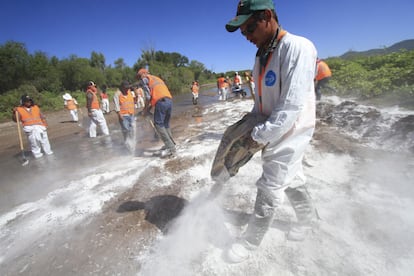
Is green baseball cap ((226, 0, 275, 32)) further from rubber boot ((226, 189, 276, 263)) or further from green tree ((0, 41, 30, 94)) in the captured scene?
green tree ((0, 41, 30, 94))

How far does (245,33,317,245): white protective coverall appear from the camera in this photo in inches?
48.8

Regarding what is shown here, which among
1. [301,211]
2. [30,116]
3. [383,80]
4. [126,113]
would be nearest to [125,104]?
[126,113]

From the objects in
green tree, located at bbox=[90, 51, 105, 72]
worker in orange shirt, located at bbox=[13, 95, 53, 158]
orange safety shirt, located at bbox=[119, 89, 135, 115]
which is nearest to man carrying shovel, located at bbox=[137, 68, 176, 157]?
orange safety shirt, located at bbox=[119, 89, 135, 115]

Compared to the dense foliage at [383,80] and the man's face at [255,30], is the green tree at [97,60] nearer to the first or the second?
the dense foliage at [383,80]

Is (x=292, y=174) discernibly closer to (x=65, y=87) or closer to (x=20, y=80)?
(x=20, y=80)

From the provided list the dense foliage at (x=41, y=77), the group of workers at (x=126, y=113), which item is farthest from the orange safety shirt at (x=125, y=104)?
the dense foliage at (x=41, y=77)

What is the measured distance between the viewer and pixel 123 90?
5426 millimetres

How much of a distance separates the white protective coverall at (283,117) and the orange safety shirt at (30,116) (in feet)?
21.0

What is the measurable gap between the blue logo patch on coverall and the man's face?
23 cm

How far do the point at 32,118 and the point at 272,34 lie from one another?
664 cm

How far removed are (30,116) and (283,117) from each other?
265 inches

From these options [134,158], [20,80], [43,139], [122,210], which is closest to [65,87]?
[20,80]

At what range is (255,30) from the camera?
1.33 metres

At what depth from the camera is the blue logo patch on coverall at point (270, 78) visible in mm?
1346
